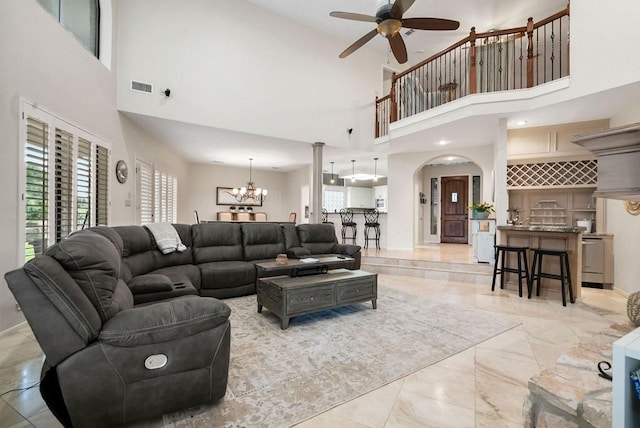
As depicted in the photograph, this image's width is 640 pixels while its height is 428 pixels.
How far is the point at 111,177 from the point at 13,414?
11.5 feet

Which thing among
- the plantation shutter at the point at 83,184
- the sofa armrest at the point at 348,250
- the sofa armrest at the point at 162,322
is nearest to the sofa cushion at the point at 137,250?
the plantation shutter at the point at 83,184

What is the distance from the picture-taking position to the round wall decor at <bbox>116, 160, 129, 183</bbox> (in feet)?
15.1

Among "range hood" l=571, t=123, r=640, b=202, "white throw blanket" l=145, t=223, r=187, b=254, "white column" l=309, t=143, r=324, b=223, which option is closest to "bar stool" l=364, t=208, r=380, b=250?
"white column" l=309, t=143, r=324, b=223

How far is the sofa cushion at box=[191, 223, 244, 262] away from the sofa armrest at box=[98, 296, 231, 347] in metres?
2.76

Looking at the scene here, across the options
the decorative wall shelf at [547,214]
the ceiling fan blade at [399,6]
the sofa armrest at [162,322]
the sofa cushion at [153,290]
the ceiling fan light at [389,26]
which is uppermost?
the ceiling fan blade at [399,6]

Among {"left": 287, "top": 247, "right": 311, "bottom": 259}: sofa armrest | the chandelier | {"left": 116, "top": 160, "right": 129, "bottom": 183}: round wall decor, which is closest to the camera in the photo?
{"left": 116, "top": 160, "right": 129, "bottom": 183}: round wall decor

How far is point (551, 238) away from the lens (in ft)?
14.3

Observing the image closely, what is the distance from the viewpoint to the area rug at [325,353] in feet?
5.70

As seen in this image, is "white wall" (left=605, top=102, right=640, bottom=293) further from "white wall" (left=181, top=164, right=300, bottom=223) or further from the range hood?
"white wall" (left=181, top=164, right=300, bottom=223)

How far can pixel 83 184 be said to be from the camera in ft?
12.1

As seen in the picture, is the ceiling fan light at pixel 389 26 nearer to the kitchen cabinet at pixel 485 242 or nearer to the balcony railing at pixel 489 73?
the balcony railing at pixel 489 73

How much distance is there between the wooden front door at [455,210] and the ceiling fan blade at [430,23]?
6255mm

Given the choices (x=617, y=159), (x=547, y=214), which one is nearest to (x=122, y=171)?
(x=617, y=159)

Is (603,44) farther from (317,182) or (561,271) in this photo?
(317,182)
